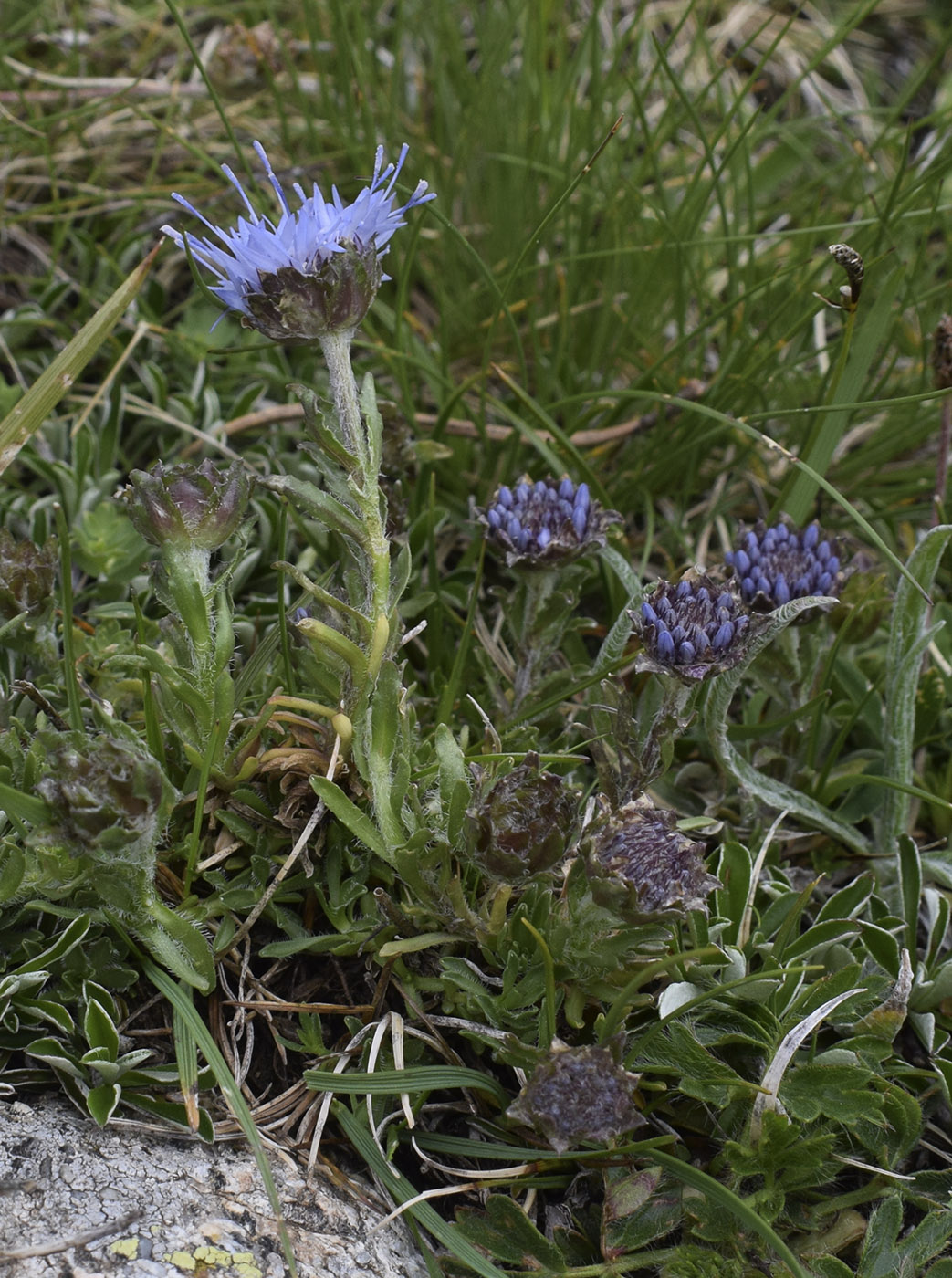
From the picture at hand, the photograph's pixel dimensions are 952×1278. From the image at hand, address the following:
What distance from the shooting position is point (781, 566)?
2098 mm

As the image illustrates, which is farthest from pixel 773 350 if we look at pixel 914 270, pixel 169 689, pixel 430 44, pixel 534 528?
pixel 430 44

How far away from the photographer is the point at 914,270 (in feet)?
8.93

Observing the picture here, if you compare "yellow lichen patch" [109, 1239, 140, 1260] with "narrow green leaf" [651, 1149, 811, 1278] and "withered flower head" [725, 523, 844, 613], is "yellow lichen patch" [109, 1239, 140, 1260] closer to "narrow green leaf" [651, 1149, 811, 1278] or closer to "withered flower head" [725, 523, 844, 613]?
"narrow green leaf" [651, 1149, 811, 1278]

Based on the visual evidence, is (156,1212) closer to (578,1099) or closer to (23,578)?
(578,1099)

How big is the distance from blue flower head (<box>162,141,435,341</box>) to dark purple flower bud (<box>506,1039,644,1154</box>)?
109 cm

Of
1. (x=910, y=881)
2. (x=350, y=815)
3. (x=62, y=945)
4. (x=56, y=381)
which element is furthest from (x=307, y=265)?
(x=910, y=881)

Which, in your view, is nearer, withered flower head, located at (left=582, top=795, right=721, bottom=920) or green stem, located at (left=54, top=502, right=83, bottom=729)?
withered flower head, located at (left=582, top=795, right=721, bottom=920)

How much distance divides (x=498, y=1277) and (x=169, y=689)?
0.95 m

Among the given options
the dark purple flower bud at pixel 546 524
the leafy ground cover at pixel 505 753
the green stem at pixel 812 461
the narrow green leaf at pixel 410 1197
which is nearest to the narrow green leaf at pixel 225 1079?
the leafy ground cover at pixel 505 753

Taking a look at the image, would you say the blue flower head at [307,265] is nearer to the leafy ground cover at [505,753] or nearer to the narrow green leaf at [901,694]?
the leafy ground cover at [505,753]

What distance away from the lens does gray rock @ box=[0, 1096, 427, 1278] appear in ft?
4.42

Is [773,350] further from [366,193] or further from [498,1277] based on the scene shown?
[498,1277]

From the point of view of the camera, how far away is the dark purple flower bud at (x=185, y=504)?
1695mm

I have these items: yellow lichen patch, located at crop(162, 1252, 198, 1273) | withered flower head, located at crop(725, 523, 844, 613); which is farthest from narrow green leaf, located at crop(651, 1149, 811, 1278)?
withered flower head, located at crop(725, 523, 844, 613)
